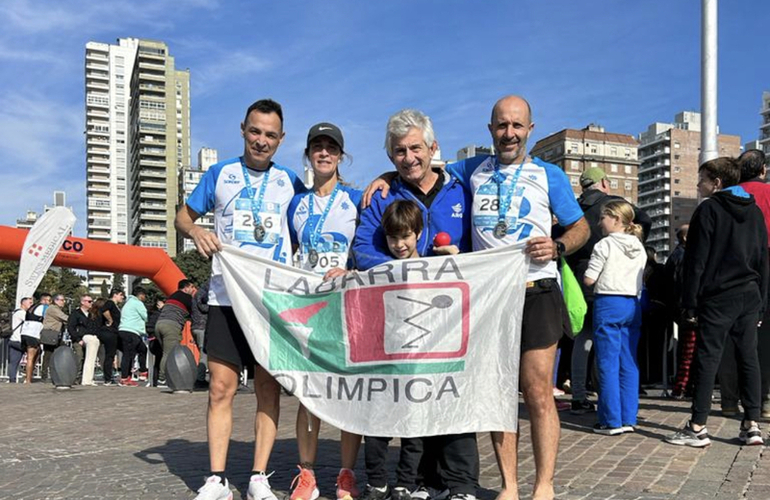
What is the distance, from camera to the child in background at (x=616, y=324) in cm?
677

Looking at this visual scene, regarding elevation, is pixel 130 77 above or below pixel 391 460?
above

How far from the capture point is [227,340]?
463cm

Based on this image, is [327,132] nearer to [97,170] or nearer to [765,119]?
[765,119]

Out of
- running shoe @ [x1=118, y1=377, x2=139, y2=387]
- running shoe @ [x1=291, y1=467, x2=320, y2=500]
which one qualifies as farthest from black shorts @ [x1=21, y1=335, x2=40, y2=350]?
running shoe @ [x1=291, y1=467, x2=320, y2=500]

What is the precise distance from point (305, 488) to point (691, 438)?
3262 mm

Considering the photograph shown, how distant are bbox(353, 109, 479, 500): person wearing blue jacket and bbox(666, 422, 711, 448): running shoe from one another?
8.72 feet

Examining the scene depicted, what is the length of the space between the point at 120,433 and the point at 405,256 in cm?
512

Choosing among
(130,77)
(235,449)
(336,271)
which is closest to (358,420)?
(336,271)

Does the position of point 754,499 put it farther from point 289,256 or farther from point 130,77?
point 130,77

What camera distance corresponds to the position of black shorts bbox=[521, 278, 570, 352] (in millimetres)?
4152

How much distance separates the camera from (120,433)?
812cm

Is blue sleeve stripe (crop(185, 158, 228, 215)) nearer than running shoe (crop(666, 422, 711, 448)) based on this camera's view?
Yes

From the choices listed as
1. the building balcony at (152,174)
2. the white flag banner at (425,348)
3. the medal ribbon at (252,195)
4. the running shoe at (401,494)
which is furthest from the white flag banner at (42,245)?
the building balcony at (152,174)

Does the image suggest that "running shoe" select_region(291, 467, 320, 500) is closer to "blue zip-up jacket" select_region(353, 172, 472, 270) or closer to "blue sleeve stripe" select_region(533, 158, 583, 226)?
"blue zip-up jacket" select_region(353, 172, 472, 270)
